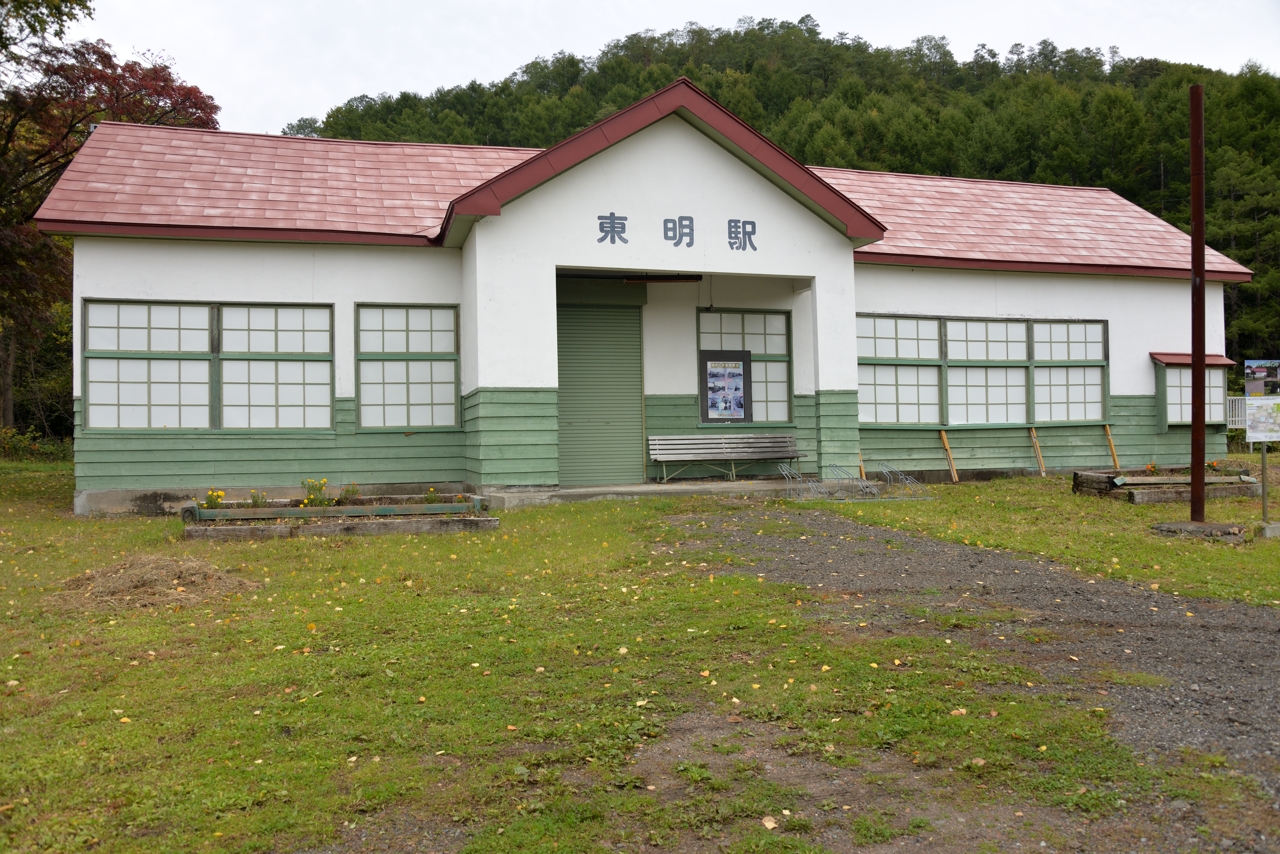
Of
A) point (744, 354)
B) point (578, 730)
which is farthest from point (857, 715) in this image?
point (744, 354)

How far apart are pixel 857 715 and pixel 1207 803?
1.54 meters

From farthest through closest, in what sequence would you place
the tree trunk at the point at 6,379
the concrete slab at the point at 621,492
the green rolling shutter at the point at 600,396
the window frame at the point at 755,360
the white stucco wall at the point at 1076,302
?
the tree trunk at the point at 6,379, the white stucco wall at the point at 1076,302, the window frame at the point at 755,360, the green rolling shutter at the point at 600,396, the concrete slab at the point at 621,492

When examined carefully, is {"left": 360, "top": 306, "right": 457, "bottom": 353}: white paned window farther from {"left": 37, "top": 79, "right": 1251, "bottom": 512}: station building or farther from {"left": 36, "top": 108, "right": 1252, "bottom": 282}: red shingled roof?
{"left": 36, "top": 108, "right": 1252, "bottom": 282}: red shingled roof

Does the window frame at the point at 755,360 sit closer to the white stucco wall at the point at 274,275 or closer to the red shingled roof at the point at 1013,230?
the red shingled roof at the point at 1013,230

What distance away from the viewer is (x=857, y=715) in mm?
4852

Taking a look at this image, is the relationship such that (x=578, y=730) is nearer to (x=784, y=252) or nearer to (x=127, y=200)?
(x=784, y=252)

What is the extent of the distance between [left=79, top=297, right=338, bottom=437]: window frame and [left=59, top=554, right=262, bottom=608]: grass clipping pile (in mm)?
5670

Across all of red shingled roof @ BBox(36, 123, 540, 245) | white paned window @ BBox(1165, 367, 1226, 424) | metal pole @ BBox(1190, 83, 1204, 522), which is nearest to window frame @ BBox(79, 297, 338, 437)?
red shingled roof @ BBox(36, 123, 540, 245)

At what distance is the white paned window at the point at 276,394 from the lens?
14.2m

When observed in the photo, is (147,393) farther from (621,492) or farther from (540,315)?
(621,492)

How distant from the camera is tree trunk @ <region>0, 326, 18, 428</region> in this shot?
31.0 metres

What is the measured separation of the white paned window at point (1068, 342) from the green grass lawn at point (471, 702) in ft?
29.6

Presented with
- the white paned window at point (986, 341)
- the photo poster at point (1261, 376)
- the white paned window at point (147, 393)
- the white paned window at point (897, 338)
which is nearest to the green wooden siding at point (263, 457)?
the white paned window at point (147, 393)

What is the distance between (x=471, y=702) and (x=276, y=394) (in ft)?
33.7
